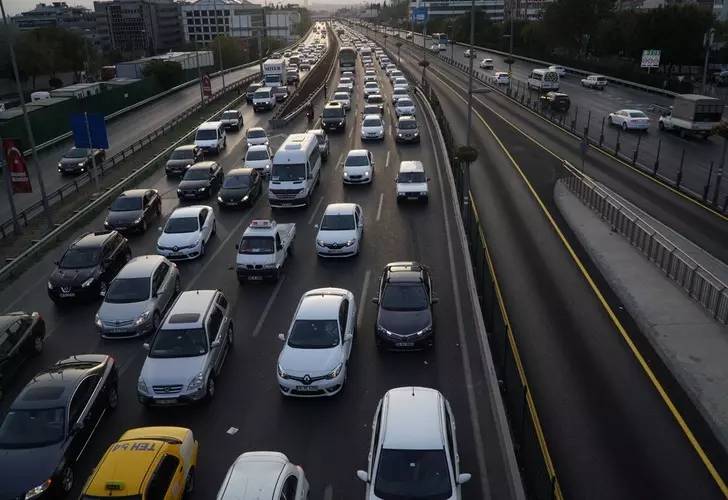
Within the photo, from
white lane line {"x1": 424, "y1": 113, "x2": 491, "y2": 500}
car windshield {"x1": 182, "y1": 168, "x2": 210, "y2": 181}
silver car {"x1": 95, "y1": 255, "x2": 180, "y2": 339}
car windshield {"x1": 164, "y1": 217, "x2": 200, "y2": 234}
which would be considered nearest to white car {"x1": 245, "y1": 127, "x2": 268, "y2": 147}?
car windshield {"x1": 182, "y1": 168, "x2": 210, "y2": 181}

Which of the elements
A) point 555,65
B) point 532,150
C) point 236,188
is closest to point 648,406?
point 236,188

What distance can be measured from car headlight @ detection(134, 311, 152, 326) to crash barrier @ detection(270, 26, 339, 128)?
3253 centimetres

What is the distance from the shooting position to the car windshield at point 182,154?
1427 inches

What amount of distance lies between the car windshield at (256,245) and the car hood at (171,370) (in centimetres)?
691

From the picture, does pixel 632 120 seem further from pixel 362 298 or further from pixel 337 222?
pixel 362 298

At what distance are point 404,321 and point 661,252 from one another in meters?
10.6

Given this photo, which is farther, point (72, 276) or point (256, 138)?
point (256, 138)

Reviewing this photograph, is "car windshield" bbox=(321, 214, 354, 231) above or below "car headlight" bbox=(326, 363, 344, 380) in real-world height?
above

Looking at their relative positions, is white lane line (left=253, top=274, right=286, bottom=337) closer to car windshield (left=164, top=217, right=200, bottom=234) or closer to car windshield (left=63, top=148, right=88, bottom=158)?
car windshield (left=164, top=217, right=200, bottom=234)

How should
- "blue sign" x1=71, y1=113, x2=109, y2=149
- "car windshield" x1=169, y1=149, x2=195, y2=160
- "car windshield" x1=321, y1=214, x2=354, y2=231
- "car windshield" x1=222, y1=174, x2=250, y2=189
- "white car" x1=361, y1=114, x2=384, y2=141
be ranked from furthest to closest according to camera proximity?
1. "white car" x1=361, y1=114, x2=384, y2=141
2. "car windshield" x1=169, y1=149, x2=195, y2=160
3. "blue sign" x1=71, y1=113, x2=109, y2=149
4. "car windshield" x1=222, y1=174, x2=250, y2=189
5. "car windshield" x1=321, y1=214, x2=354, y2=231

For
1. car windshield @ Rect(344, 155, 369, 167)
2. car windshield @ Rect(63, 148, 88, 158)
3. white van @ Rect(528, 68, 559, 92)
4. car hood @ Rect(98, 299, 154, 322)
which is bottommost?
car hood @ Rect(98, 299, 154, 322)

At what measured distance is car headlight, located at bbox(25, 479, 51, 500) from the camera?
1091cm

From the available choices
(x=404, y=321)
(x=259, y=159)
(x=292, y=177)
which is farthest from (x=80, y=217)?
(x=404, y=321)

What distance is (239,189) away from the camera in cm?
2931
